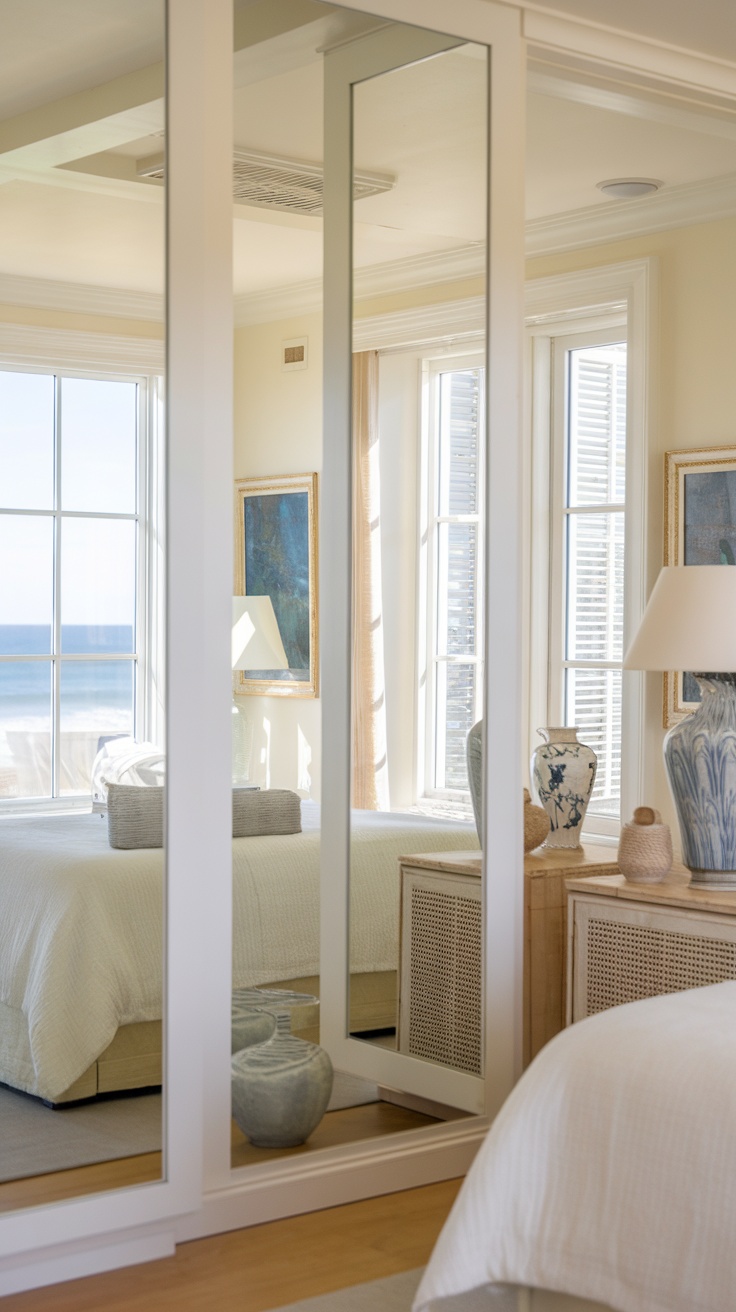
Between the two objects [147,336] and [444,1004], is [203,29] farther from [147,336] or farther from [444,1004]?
[444,1004]

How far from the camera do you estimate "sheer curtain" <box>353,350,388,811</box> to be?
3484 mm

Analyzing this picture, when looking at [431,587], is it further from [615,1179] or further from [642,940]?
[615,1179]

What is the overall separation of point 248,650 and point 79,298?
82cm

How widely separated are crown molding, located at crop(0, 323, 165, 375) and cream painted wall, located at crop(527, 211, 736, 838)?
8.92 feet

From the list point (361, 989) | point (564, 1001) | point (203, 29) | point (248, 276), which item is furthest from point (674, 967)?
point (203, 29)

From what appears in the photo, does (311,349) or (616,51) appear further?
(616,51)

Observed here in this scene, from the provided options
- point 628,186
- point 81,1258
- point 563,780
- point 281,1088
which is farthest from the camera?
point 628,186

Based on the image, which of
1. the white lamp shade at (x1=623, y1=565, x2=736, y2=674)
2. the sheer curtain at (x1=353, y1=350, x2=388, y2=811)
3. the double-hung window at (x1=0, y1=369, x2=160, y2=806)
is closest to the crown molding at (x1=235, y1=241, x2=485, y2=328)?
the sheer curtain at (x1=353, y1=350, x2=388, y2=811)

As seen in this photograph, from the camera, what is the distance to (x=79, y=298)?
2902 millimetres

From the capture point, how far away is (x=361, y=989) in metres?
3.48

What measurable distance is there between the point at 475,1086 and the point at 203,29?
2.51 metres

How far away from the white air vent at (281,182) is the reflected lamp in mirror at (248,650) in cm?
89

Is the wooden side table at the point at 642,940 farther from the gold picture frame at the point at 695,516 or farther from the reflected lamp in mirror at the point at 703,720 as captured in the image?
the gold picture frame at the point at 695,516

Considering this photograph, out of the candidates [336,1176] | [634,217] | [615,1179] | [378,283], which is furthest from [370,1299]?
[634,217]
